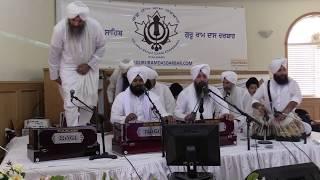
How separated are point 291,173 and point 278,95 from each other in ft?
6.33

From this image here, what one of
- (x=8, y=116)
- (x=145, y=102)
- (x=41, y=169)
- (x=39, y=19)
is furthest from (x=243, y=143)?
(x=39, y=19)

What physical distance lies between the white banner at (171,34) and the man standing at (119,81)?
0.78 metres

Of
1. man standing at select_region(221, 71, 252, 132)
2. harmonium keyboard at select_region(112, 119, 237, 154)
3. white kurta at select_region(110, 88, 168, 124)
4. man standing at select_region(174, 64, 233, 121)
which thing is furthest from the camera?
man standing at select_region(221, 71, 252, 132)

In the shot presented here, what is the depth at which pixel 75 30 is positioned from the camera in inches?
156

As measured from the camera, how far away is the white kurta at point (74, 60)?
3959mm

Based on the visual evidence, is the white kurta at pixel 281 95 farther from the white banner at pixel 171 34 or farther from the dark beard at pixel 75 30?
the white banner at pixel 171 34

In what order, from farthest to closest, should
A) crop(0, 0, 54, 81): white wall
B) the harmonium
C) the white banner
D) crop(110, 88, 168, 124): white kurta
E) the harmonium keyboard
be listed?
the white banner < crop(0, 0, 54, 81): white wall < crop(110, 88, 168, 124): white kurta < the harmonium keyboard < the harmonium

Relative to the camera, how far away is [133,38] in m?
6.68

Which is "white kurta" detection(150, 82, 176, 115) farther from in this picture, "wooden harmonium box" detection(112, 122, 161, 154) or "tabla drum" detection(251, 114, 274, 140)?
"wooden harmonium box" detection(112, 122, 161, 154)

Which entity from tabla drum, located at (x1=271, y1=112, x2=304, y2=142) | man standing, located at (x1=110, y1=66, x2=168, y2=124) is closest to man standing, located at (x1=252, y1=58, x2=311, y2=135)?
tabla drum, located at (x1=271, y1=112, x2=304, y2=142)

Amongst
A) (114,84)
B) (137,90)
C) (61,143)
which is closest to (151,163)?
(61,143)

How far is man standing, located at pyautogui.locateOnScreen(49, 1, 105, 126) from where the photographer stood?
12.9 ft

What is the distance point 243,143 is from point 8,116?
2858mm

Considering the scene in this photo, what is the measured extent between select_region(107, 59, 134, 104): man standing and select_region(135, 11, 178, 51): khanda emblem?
117 centimetres
